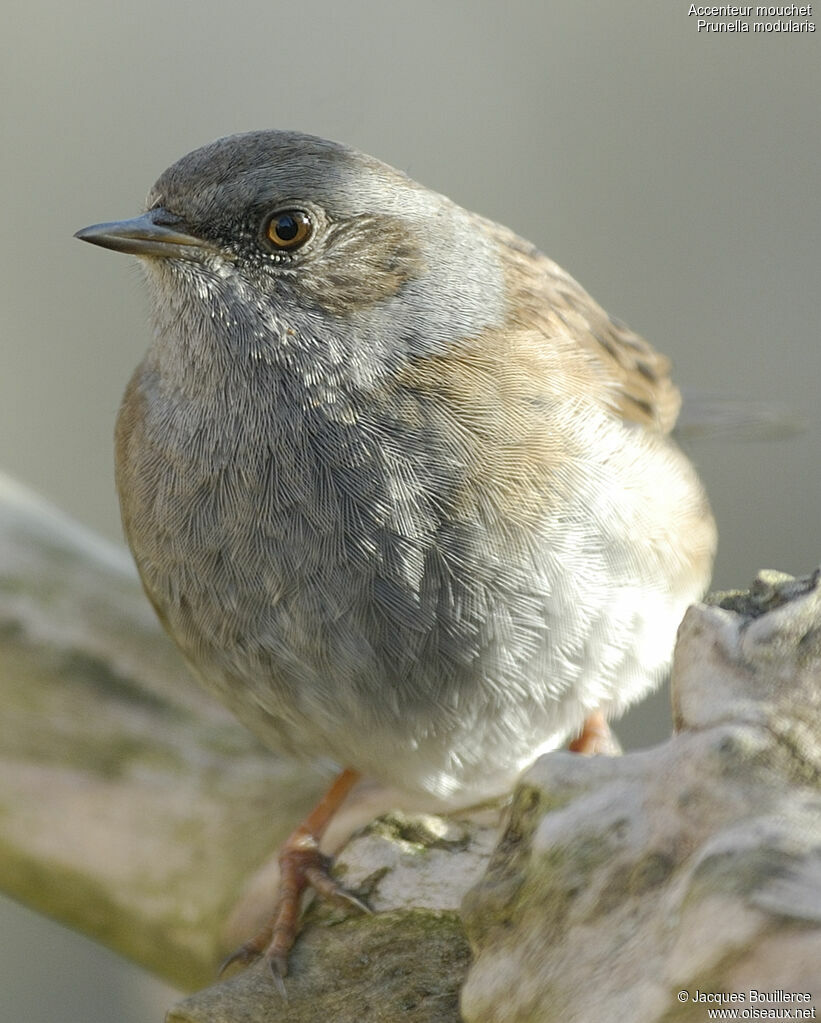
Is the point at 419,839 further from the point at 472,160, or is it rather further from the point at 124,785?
the point at 472,160

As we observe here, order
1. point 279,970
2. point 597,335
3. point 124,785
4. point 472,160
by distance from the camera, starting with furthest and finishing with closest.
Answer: point 472,160, point 124,785, point 597,335, point 279,970

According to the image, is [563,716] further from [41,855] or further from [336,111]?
[336,111]

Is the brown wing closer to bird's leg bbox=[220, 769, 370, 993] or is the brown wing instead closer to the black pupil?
the black pupil

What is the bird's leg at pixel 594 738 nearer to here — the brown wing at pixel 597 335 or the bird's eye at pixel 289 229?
the brown wing at pixel 597 335

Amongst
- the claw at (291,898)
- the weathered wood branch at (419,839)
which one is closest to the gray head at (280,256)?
the weathered wood branch at (419,839)

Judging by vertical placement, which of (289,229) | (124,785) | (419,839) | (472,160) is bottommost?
(124,785)

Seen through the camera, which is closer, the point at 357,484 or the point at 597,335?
the point at 357,484

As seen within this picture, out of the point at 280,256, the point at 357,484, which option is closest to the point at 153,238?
the point at 280,256

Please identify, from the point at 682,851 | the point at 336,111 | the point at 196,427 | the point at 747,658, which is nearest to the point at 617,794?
the point at 682,851
